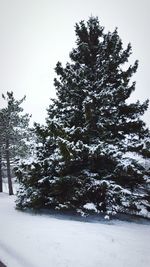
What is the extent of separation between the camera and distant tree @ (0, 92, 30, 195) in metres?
30.0

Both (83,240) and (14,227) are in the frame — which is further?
(14,227)

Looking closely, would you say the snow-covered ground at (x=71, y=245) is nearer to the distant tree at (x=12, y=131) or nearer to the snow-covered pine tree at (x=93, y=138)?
the snow-covered pine tree at (x=93, y=138)

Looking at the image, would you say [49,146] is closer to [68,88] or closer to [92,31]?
[68,88]

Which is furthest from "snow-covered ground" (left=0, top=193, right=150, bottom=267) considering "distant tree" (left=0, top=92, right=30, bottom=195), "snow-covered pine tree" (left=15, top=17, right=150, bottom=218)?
"distant tree" (left=0, top=92, right=30, bottom=195)

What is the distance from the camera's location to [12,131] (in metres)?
30.5

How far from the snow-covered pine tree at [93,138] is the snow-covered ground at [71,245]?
1787mm

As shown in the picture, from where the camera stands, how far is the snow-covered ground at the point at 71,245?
5.54 m

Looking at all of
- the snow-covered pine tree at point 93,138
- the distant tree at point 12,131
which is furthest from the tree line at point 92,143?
the distant tree at point 12,131

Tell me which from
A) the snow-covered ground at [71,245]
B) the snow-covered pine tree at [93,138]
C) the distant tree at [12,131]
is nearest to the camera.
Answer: the snow-covered ground at [71,245]

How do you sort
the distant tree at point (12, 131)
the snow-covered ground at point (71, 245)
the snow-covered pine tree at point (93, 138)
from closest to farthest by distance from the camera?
the snow-covered ground at point (71, 245) < the snow-covered pine tree at point (93, 138) < the distant tree at point (12, 131)

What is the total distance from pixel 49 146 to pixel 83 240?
6.09m

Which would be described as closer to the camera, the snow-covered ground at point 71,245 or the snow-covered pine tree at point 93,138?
the snow-covered ground at point 71,245

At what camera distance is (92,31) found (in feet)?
45.5

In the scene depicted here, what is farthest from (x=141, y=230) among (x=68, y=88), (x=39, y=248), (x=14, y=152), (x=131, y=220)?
(x=14, y=152)
